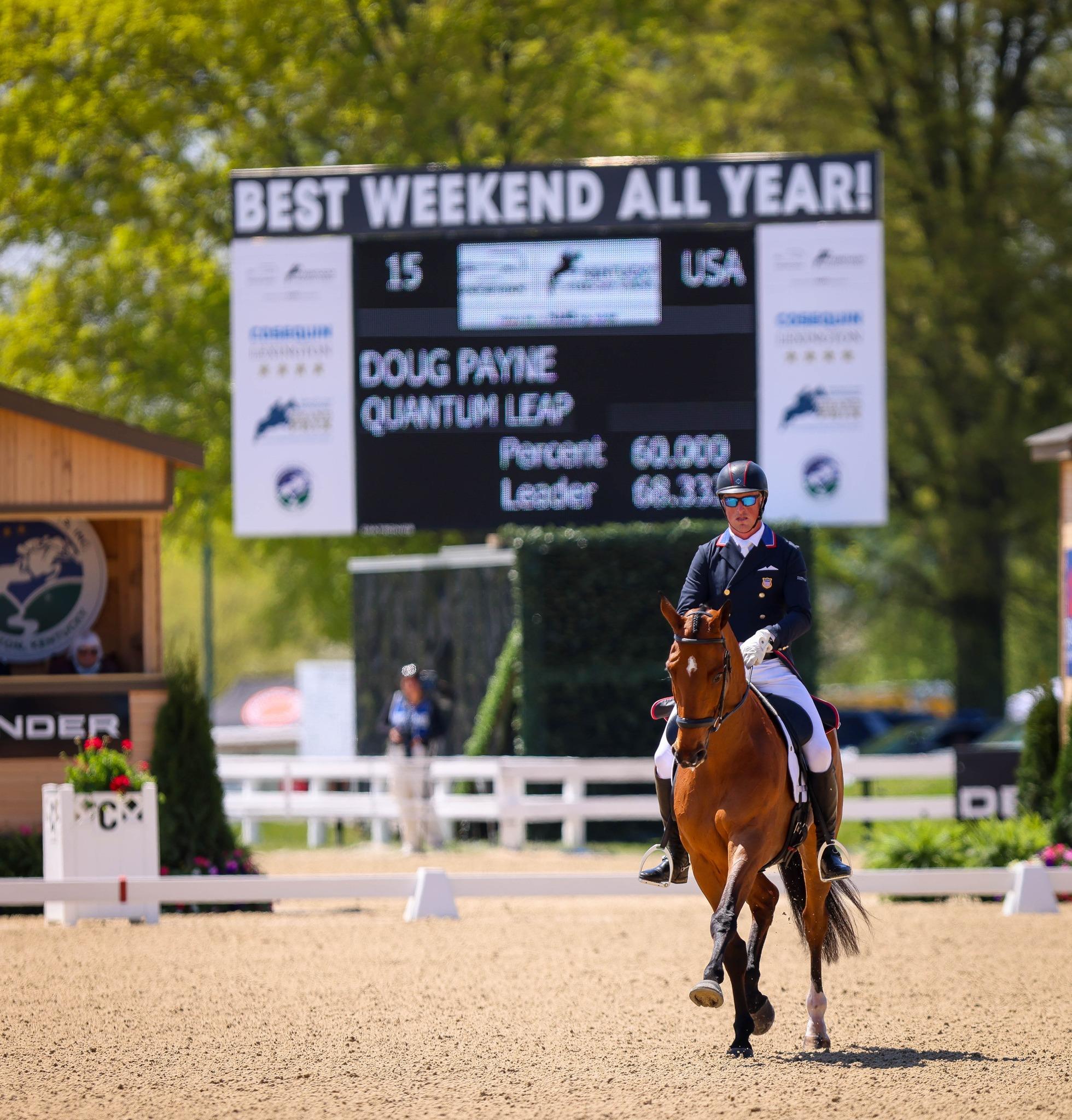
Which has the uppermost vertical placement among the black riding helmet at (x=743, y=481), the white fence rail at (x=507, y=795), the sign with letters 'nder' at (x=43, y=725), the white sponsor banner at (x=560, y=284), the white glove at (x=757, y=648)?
the white sponsor banner at (x=560, y=284)

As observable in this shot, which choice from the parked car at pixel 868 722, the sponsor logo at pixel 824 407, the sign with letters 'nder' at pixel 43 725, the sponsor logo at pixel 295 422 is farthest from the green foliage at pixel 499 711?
the parked car at pixel 868 722

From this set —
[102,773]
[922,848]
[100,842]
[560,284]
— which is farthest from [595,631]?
[100,842]

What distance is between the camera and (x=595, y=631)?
2031 cm

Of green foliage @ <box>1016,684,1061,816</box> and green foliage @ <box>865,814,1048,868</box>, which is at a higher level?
green foliage @ <box>1016,684,1061,816</box>

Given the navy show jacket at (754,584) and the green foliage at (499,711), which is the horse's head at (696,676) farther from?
the green foliage at (499,711)

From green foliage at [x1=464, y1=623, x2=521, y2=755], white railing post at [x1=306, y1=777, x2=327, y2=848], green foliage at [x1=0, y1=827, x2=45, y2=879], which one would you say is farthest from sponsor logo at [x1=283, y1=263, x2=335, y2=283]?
white railing post at [x1=306, y1=777, x2=327, y2=848]

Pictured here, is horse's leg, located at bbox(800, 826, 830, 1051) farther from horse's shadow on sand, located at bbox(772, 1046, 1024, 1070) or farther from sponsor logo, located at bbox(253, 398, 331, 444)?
sponsor logo, located at bbox(253, 398, 331, 444)

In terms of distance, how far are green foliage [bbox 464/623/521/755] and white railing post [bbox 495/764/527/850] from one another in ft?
6.75

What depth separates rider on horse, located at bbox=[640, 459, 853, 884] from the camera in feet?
27.3

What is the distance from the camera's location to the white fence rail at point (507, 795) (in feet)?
60.1

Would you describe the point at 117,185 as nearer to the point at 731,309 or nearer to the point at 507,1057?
the point at 731,309

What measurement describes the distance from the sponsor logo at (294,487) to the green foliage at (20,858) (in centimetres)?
515

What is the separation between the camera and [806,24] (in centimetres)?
3200

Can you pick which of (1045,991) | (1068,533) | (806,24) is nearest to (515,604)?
(1068,533)
